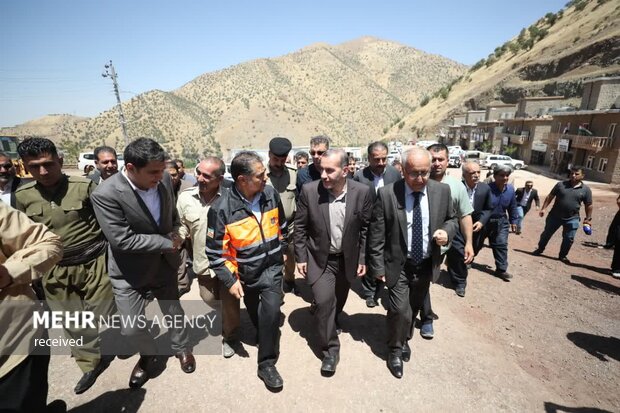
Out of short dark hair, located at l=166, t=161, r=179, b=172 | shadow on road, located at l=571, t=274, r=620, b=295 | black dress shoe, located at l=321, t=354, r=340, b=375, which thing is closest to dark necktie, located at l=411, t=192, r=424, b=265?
black dress shoe, located at l=321, t=354, r=340, b=375


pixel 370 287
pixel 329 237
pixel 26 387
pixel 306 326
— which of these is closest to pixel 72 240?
pixel 26 387

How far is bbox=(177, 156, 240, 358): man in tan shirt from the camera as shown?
318 centimetres

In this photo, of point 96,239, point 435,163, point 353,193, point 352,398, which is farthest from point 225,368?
point 435,163

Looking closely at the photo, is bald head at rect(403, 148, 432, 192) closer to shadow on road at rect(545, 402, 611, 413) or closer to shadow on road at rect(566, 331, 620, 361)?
shadow on road at rect(545, 402, 611, 413)

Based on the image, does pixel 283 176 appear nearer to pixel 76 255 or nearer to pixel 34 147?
pixel 76 255

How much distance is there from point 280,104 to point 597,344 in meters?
67.8

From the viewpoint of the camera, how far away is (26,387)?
1.72 metres

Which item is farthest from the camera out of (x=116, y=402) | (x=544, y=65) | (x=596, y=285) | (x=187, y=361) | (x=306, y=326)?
(x=544, y=65)

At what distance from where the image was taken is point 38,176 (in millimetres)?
2494

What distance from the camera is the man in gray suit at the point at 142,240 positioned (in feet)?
7.88

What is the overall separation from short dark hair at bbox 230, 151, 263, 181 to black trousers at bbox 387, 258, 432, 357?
1.78m

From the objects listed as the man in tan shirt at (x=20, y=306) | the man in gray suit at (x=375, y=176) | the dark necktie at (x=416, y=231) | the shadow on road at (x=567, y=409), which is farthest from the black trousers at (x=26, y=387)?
the shadow on road at (x=567, y=409)

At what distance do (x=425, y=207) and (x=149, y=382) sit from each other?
10.4 ft

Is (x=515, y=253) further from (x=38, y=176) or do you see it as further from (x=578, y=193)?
(x=38, y=176)
